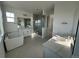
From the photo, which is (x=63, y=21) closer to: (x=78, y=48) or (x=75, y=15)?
(x=75, y=15)

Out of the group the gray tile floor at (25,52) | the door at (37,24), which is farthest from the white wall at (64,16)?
the door at (37,24)

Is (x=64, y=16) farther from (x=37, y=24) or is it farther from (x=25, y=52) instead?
(x=37, y=24)

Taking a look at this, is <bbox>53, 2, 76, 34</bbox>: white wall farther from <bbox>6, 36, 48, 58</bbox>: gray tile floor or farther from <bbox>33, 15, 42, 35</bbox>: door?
<bbox>33, 15, 42, 35</bbox>: door

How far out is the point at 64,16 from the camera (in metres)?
2.79

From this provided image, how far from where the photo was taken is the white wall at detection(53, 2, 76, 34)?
264cm

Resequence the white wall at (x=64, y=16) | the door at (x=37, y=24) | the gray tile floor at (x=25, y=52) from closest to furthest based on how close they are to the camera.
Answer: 1. the gray tile floor at (x=25, y=52)
2. the white wall at (x=64, y=16)
3. the door at (x=37, y=24)

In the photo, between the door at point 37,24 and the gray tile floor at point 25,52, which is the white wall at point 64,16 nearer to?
the gray tile floor at point 25,52

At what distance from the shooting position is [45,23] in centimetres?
588

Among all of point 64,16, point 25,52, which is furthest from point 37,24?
point 25,52

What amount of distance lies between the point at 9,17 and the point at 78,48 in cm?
405

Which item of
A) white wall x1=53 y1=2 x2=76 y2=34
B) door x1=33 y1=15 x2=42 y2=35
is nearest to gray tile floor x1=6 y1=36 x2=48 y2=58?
white wall x1=53 y1=2 x2=76 y2=34

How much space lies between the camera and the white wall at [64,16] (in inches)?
104

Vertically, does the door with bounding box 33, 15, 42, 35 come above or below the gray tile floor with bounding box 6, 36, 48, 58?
above

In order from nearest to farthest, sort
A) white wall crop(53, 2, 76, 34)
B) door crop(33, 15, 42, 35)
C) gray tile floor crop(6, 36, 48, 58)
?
gray tile floor crop(6, 36, 48, 58) < white wall crop(53, 2, 76, 34) < door crop(33, 15, 42, 35)
